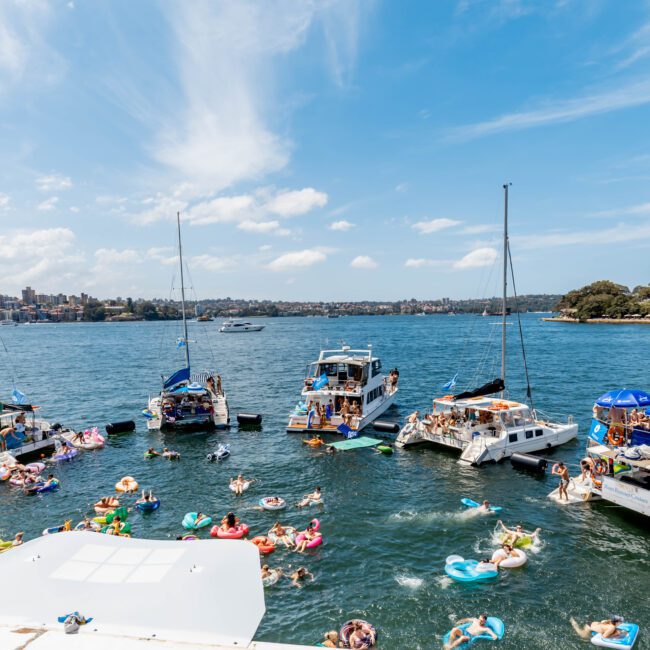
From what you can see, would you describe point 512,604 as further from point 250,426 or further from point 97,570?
point 250,426

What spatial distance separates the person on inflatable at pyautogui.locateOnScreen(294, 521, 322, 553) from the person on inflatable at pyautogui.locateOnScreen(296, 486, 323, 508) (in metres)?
3.07

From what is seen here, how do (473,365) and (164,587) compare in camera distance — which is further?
(473,365)

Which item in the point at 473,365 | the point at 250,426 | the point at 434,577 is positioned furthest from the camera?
the point at 473,365

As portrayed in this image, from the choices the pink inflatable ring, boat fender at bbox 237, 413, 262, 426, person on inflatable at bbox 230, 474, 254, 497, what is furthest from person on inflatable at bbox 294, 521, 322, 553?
boat fender at bbox 237, 413, 262, 426

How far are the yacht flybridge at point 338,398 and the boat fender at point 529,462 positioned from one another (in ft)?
40.7

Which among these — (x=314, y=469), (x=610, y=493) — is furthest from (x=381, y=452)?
(x=610, y=493)

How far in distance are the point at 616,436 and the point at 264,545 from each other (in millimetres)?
20852

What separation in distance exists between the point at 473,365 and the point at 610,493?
66268mm

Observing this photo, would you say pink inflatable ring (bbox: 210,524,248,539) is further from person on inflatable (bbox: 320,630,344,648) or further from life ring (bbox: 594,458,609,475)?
life ring (bbox: 594,458,609,475)

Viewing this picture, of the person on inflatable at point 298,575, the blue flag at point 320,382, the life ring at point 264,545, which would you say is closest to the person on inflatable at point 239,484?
the life ring at point 264,545

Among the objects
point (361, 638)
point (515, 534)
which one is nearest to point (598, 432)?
point (515, 534)

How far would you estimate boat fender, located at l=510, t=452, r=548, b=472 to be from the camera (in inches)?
1230

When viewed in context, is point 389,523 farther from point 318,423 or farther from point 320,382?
point 320,382

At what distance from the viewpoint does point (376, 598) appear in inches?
728
